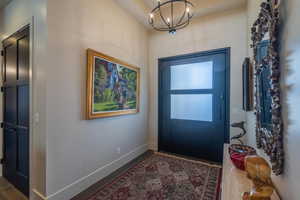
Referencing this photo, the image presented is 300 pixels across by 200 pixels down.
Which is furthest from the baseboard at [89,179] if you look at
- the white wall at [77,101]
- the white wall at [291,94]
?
the white wall at [291,94]

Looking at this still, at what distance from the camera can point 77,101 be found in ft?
6.64

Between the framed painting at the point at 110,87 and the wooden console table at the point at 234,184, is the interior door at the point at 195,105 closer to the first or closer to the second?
the framed painting at the point at 110,87

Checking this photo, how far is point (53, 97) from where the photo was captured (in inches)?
69.1

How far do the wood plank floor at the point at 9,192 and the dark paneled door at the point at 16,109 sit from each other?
0.05 metres

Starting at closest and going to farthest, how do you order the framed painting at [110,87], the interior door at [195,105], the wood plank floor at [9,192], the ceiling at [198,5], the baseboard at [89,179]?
1. the baseboard at [89,179]
2. the wood plank floor at [9,192]
3. the framed painting at [110,87]
4. the ceiling at [198,5]
5. the interior door at [195,105]

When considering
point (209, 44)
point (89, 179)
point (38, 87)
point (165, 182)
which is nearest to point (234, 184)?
point (165, 182)

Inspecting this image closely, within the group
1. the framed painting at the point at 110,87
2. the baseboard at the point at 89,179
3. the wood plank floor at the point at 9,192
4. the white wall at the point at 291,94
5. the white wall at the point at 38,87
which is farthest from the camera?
the framed painting at the point at 110,87

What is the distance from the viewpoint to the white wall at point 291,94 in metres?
0.75

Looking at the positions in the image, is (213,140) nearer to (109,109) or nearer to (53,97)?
(109,109)

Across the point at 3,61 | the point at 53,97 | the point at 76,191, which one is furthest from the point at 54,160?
the point at 3,61

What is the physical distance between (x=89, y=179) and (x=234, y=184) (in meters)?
1.91

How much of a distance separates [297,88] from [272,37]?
0.43 metres

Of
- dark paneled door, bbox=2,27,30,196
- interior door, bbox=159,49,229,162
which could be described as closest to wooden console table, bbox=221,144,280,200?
interior door, bbox=159,49,229,162

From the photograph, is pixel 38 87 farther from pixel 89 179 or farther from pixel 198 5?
pixel 198 5
